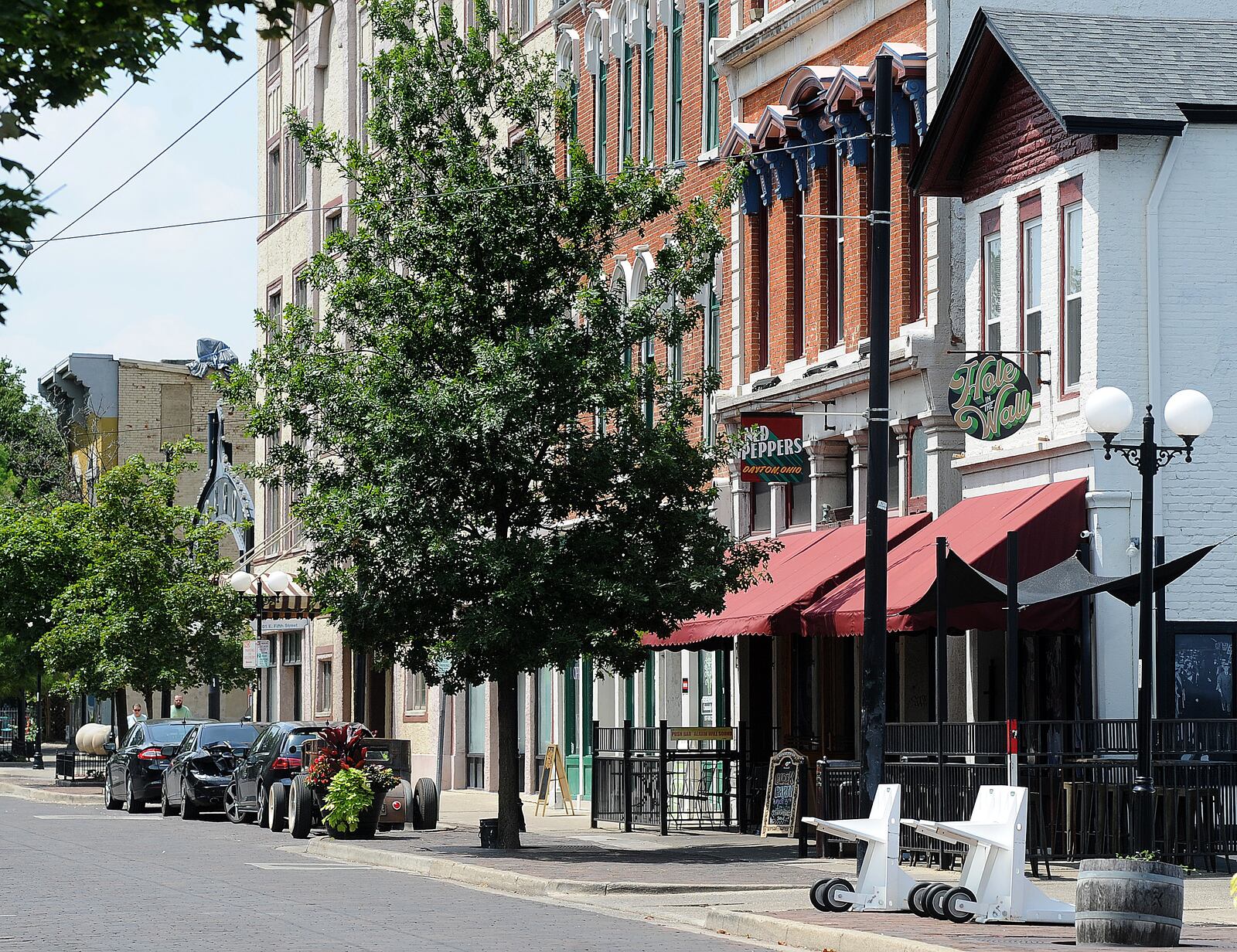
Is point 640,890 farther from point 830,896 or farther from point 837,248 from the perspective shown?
point 837,248

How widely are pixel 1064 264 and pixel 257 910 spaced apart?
10866mm

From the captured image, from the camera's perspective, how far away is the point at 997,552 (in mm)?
22109

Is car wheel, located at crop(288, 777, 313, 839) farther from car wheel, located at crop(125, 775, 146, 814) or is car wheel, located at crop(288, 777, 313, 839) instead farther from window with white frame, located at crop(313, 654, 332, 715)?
window with white frame, located at crop(313, 654, 332, 715)

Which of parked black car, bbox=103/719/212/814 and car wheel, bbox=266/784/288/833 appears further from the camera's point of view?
parked black car, bbox=103/719/212/814

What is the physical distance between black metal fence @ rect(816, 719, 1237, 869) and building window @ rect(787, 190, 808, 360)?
28.4 ft

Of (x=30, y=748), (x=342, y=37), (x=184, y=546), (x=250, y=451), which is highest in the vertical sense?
(x=342, y=37)

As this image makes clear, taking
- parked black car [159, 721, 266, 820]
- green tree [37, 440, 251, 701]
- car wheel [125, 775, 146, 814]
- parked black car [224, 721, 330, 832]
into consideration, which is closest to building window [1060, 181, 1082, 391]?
parked black car [224, 721, 330, 832]

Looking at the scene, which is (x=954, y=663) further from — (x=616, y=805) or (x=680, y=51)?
(x=680, y=51)

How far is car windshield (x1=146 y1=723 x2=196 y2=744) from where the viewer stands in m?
36.4

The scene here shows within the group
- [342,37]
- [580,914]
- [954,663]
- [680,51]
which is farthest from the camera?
[342,37]

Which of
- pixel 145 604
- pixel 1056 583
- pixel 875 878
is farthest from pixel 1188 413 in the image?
pixel 145 604

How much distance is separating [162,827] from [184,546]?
1635cm

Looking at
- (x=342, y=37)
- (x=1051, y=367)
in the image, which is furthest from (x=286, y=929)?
(x=342, y=37)

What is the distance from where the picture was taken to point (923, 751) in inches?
873
